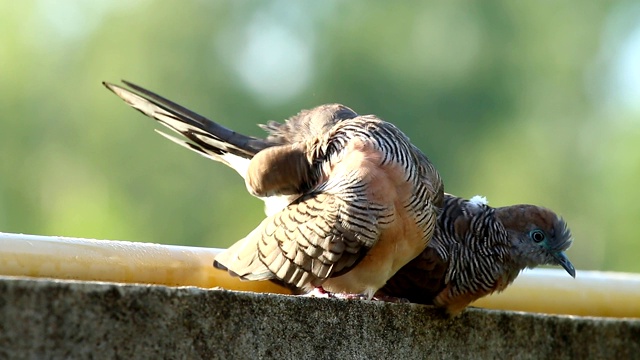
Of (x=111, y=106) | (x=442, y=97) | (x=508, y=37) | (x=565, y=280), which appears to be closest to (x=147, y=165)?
(x=111, y=106)

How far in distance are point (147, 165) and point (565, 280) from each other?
1251cm

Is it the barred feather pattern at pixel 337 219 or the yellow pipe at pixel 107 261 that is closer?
the yellow pipe at pixel 107 261

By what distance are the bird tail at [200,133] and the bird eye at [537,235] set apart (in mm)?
1368

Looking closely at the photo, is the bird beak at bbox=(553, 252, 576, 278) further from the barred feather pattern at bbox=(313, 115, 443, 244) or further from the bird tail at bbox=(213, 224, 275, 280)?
the bird tail at bbox=(213, 224, 275, 280)

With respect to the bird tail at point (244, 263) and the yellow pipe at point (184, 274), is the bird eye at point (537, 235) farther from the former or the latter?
the bird tail at point (244, 263)

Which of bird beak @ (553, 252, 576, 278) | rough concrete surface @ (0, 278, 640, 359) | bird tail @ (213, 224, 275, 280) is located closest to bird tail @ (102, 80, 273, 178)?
bird tail @ (213, 224, 275, 280)

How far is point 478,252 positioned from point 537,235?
33cm

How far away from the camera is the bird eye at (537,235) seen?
4.39m

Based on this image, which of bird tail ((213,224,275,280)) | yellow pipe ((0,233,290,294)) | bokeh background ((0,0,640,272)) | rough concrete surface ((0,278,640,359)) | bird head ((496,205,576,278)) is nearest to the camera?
rough concrete surface ((0,278,640,359))

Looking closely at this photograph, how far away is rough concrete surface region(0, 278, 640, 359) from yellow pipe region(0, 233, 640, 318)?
0.36 m

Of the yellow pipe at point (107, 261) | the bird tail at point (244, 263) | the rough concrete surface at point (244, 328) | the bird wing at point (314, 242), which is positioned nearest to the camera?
the rough concrete surface at point (244, 328)

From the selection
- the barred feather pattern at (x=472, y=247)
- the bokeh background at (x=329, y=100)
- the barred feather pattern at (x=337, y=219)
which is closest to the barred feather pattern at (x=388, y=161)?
the barred feather pattern at (x=337, y=219)

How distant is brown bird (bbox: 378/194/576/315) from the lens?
4070 millimetres

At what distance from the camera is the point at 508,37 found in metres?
17.8
